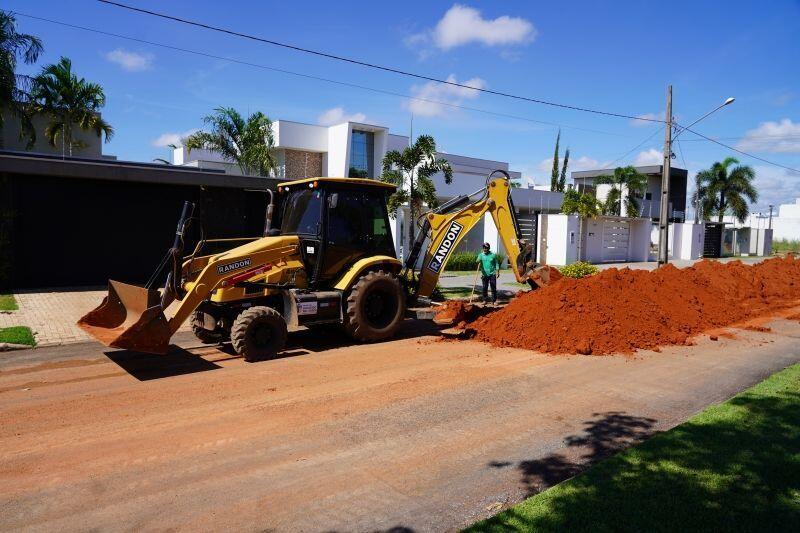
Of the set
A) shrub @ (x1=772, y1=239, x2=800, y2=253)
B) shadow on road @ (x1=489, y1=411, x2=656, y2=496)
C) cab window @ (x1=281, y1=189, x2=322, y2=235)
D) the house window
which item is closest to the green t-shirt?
cab window @ (x1=281, y1=189, x2=322, y2=235)

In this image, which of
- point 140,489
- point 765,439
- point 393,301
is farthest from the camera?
point 393,301

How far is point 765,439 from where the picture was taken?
5.51 meters

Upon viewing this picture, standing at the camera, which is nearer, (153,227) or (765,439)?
(765,439)

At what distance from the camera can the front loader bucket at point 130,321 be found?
7707 mm

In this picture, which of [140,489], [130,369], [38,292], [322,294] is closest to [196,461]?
[140,489]

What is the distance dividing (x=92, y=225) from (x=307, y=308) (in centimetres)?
1146

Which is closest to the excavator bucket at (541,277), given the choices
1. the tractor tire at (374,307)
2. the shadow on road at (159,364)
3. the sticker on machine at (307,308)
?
the tractor tire at (374,307)

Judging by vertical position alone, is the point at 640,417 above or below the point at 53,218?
below

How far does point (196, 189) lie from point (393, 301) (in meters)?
11.4

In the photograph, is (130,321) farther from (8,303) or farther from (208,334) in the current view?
(8,303)

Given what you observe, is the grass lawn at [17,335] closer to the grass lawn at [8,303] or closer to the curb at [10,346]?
the curb at [10,346]

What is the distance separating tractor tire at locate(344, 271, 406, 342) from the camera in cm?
977

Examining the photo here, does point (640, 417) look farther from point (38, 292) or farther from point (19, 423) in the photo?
point (38, 292)

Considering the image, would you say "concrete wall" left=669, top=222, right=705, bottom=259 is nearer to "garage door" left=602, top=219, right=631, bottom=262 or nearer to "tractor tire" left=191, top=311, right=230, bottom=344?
"garage door" left=602, top=219, right=631, bottom=262
